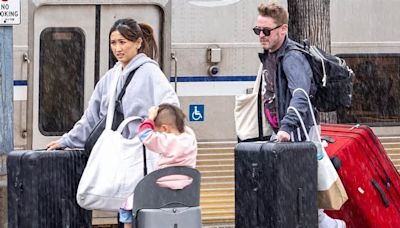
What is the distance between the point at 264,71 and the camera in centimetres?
703

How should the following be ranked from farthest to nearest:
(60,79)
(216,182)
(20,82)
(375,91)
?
1. (375,91)
2. (216,182)
3. (60,79)
4. (20,82)

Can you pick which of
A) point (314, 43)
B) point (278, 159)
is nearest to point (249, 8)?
point (314, 43)

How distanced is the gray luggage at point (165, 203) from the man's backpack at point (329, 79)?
1.17 metres

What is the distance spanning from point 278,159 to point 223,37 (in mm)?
3614

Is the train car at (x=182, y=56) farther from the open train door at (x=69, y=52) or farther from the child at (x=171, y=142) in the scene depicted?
the child at (x=171, y=142)

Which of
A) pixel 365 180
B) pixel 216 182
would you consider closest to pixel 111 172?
pixel 365 180

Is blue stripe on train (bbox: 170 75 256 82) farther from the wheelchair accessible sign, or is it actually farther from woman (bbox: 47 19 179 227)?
woman (bbox: 47 19 179 227)

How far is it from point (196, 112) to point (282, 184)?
339cm

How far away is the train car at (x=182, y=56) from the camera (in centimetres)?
936

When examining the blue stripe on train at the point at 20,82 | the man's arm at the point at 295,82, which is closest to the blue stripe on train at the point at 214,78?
the blue stripe on train at the point at 20,82

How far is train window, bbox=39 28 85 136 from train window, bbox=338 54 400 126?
8.82 ft

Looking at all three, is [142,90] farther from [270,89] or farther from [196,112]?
[196,112]

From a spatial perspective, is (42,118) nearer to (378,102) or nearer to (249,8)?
(249,8)

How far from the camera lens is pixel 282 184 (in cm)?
646
